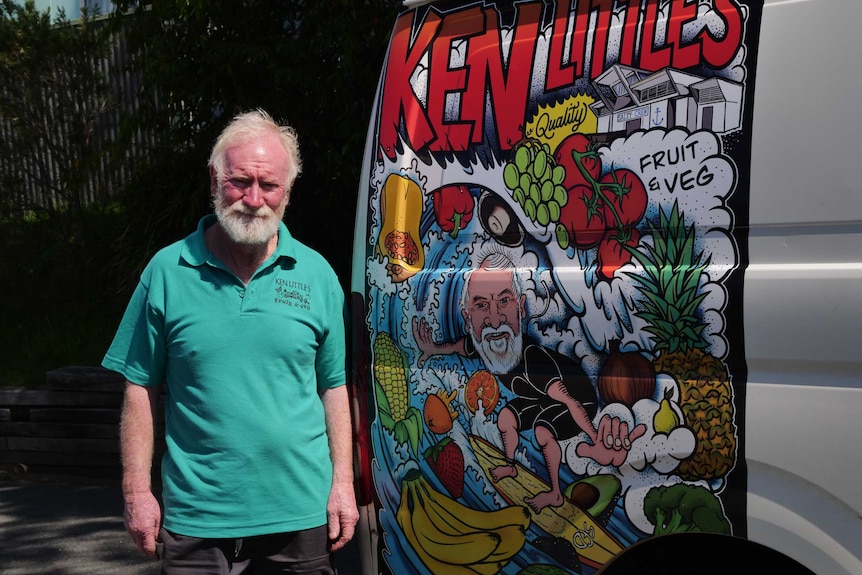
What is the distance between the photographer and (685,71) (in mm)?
2203

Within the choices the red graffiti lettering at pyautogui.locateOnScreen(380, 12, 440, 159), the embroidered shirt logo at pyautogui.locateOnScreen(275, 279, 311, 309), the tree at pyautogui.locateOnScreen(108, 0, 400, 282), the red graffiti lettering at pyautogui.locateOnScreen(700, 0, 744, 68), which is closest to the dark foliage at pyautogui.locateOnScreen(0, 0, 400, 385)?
the tree at pyautogui.locateOnScreen(108, 0, 400, 282)

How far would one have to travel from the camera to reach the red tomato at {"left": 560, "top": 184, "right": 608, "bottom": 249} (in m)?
2.27

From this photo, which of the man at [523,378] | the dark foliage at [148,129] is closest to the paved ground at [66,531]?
the dark foliage at [148,129]

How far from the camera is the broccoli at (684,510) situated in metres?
2.12

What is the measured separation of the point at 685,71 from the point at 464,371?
2.93 ft

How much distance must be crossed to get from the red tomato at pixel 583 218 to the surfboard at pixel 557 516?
1.82 ft

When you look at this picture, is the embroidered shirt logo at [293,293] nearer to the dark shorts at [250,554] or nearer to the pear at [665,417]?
the dark shorts at [250,554]

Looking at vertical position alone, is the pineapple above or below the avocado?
above

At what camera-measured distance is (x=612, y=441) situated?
86.5 inches

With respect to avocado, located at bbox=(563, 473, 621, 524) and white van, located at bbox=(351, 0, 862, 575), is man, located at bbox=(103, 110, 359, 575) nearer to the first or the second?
white van, located at bbox=(351, 0, 862, 575)

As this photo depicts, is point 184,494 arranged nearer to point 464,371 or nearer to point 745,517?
point 464,371

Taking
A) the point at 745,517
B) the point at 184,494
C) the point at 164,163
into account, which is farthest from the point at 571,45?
the point at 164,163

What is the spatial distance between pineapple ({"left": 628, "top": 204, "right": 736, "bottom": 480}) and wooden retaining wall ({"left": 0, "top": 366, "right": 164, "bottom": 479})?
4.58m

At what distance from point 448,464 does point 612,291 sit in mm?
609
